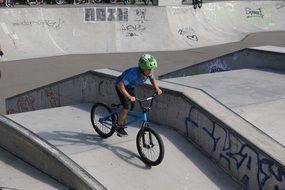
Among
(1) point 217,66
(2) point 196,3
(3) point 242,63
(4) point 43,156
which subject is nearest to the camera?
(4) point 43,156

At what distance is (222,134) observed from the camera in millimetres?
5918

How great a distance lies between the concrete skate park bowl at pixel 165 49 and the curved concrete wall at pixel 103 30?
0.05m

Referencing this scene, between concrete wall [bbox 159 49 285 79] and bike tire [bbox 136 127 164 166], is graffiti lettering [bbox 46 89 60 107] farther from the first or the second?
bike tire [bbox 136 127 164 166]

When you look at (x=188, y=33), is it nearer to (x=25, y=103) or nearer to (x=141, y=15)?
(x=141, y=15)

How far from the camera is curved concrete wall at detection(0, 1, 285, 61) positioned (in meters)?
20.5

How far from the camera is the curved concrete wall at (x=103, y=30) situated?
808 inches

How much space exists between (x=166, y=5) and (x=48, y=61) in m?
9.78

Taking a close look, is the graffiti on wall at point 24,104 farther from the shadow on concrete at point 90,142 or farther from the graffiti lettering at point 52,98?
the shadow on concrete at point 90,142

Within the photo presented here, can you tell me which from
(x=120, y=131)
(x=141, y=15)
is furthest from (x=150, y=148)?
(x=141, y=15)

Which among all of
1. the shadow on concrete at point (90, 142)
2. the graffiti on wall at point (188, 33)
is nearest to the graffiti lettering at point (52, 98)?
the shadow on concrete at point (90, 142)

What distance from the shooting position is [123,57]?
20.4m

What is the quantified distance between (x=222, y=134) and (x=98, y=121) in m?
2.22

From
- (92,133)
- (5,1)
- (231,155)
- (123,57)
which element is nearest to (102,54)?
(123,57)

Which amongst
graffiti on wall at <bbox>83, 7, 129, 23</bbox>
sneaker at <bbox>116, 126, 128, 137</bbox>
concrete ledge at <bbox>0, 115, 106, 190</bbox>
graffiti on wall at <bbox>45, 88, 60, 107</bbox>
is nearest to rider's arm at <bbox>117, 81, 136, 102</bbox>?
sneaker at <bbox>116, 126, 128, 137</bbox>
